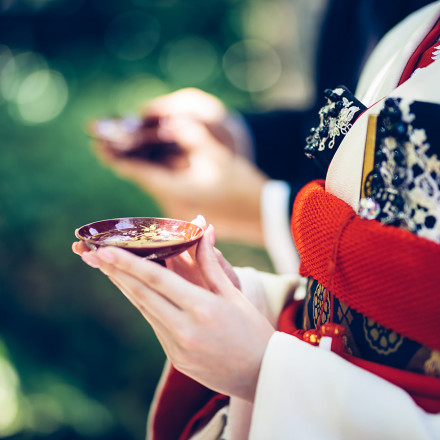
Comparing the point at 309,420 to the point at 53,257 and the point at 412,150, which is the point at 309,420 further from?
the point at 53,257

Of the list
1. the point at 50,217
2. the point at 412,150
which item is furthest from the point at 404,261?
the point at 50,217

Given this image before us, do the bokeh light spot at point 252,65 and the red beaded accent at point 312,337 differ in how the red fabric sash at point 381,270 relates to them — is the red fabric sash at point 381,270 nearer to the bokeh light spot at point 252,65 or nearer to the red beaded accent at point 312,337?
the red beaded accent at point 312,337

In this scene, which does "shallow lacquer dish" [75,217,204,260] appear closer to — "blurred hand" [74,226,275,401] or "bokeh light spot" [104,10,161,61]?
"blurred hand" [74,226,275,401]

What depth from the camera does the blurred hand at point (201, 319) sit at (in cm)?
49

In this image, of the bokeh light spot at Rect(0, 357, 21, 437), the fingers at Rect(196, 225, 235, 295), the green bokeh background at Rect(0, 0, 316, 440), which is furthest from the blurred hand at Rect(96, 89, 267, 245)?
the bokeh light spot at Rect(0, 357, 21, 437)

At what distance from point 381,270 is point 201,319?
21 cm

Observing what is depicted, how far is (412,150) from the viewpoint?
472mm

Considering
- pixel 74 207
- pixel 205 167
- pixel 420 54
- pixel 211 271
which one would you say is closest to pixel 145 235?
pixel 211 271

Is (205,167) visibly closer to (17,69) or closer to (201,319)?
(201,319)

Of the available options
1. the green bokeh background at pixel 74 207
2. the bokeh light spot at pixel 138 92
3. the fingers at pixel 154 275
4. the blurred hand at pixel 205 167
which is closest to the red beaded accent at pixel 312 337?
the fingers at pixel 154 275

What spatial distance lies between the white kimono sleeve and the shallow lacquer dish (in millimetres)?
172

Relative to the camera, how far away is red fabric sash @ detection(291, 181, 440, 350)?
45 centimetres

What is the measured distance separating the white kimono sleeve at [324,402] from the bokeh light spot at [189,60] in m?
2.40

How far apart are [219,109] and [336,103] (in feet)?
2.99
